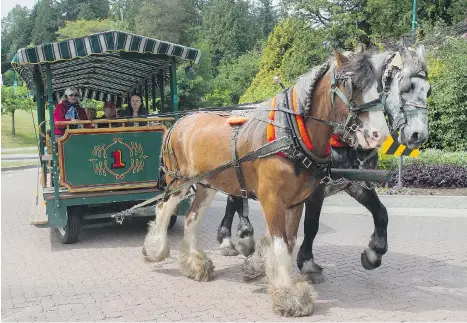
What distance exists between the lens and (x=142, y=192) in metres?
7.13

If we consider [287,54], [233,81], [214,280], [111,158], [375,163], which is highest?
[287,54]

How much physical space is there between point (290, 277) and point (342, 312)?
1.84 ft

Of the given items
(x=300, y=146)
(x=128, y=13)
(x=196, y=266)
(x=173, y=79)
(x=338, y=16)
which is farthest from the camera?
(x=128, y=13)

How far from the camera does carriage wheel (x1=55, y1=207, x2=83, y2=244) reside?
704cm

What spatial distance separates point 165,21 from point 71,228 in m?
42.0

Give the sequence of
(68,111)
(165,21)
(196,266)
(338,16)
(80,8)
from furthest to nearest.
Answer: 1. (80,8)
2. (165,21)
3. (338,16)
4. (68,111)
5. (196,266)

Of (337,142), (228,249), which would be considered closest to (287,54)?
(228,249)

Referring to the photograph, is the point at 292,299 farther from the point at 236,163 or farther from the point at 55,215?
the point at 55,215

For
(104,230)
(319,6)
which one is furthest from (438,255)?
(319,6)

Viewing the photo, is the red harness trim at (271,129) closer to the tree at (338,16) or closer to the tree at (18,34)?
the tree at (338,16)

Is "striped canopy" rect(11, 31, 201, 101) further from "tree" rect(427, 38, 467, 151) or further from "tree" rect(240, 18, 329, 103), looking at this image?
"tree" rect(240, 18, 329, 103)

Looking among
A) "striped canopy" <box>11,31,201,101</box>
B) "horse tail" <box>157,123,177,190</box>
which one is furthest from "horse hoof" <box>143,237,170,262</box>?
"striped canopy" <box>11,31,201,101</box>

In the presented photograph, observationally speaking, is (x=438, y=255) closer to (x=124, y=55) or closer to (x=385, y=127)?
(x=385, y=127)

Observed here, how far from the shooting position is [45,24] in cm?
6538
